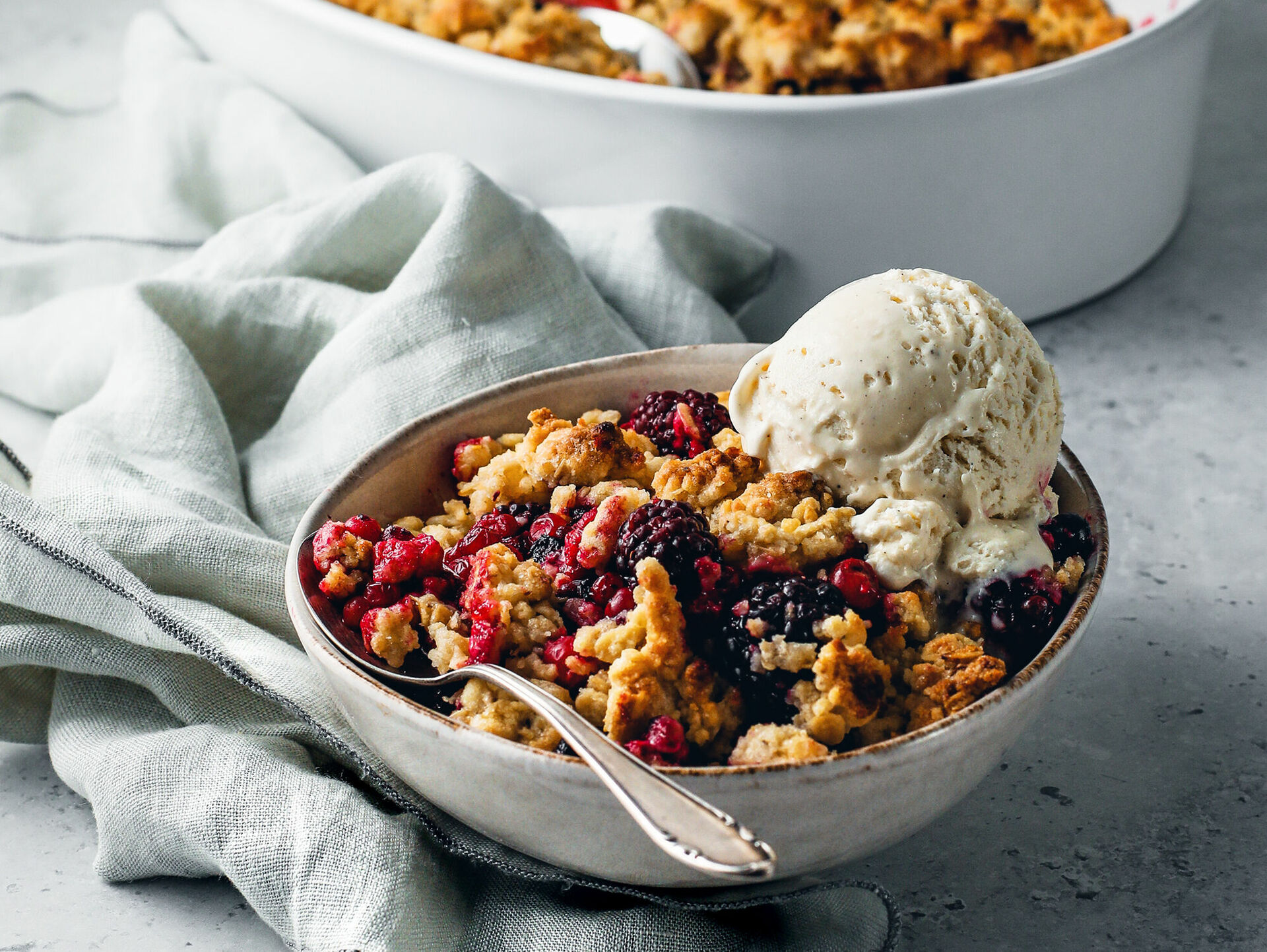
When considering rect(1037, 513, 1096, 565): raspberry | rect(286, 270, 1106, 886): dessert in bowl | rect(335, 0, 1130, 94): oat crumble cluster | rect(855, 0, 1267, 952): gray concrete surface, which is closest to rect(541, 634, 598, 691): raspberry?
rect(286, 270, 1106, 886): dessert in bowl

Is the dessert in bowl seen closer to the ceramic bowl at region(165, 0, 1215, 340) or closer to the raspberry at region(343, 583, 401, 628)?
the raspberry at region(343, 583, 401, 628)

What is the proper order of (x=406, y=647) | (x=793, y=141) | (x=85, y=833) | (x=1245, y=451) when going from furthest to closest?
1. (x=793, y=141)
2. (x=1245, y=451)
3. (x=85, y=833)
4. (x=406, y=647)

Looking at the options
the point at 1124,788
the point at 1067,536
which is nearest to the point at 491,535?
the point at 1067,536

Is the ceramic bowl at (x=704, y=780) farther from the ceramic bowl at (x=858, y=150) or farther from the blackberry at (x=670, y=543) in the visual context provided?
the ceramic bowl at (x=858, y=150)

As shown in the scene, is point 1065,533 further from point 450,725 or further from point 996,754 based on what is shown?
point 450,725

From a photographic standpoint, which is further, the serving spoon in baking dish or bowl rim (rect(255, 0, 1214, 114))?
the serving spoon in baking dish

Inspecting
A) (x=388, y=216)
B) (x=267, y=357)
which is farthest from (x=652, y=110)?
(x=267, y=357)

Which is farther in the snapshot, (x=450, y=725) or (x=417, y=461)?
(x=417, y=461)

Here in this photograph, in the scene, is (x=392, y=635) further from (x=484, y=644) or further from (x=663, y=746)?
(x=663, y=746)
